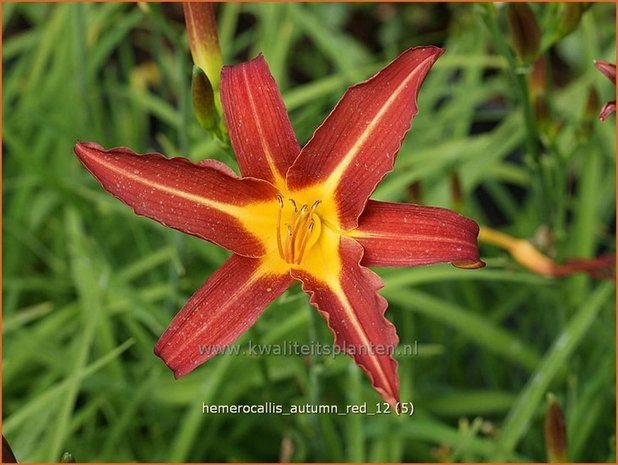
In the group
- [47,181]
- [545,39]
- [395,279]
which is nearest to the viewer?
[545,39]

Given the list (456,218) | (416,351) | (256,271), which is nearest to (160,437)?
(416,351)

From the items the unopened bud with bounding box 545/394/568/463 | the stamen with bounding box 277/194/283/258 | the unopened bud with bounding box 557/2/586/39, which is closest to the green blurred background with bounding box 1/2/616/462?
the unopened bud with bounding box 557/2/586/39

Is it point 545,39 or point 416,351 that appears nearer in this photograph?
point 545,39

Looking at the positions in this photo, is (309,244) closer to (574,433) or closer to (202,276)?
(574,433)

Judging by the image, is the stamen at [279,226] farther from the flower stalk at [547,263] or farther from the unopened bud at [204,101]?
the flower stalk at [547,263]

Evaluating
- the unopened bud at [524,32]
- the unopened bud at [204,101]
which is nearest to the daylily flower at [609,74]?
the unopened bud at [524,32]

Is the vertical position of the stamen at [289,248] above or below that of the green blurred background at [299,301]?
above

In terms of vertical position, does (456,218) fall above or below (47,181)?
above
